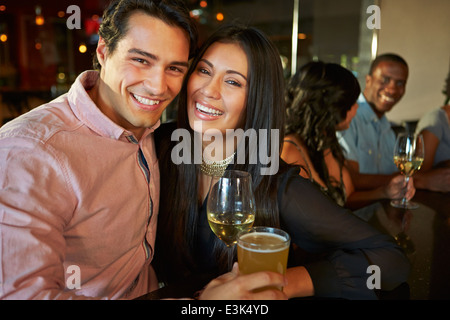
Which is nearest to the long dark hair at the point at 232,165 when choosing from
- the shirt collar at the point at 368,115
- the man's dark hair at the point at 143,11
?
the man's dark hair at the point at 143,11

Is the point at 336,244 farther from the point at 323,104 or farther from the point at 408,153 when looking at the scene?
the point at 323,104

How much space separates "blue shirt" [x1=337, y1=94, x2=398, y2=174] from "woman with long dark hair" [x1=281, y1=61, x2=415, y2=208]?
0.55 m

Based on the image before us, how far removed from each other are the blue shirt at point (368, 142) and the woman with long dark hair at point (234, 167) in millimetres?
1599

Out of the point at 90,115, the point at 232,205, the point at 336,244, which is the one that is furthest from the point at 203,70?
the point at 336,244

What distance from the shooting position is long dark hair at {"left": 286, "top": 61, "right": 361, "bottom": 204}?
2346mm

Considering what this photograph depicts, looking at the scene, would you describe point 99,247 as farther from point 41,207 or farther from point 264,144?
point 264,144

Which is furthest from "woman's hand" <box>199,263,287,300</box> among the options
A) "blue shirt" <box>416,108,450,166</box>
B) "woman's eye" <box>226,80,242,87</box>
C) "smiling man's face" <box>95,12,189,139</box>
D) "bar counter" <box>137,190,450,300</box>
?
"blue shirt" <box>416,108,450,166</box>

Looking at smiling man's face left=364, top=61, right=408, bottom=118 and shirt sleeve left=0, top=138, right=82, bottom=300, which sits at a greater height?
smiling man's face left=364, top=61, right=408, bottom=118

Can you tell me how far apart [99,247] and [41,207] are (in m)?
0.27

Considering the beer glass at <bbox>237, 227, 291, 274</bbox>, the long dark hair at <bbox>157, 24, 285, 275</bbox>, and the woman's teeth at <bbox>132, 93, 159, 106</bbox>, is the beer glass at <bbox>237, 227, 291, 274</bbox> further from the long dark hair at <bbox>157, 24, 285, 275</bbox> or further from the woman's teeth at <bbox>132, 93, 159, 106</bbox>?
the woman's teeth at <bbox>132, 93, 159, 106</bbox>

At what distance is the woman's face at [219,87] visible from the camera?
1.49 metres

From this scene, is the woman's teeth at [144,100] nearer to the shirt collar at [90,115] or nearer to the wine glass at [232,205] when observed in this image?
the shirt collar at [90,115]

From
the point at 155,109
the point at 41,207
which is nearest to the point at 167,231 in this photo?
the point at 155,109
